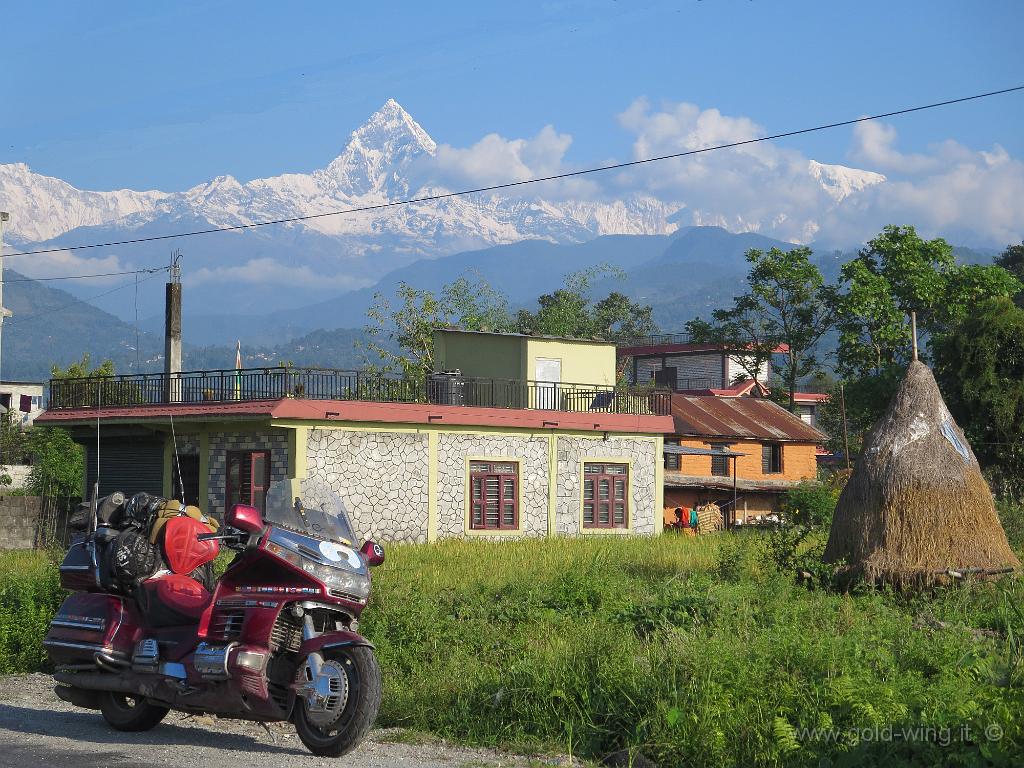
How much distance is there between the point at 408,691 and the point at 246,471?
18.9 metres

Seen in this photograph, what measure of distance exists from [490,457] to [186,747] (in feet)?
72.3

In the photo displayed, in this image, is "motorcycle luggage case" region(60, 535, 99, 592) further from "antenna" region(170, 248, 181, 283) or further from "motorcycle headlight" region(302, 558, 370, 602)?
"antenna" region(170, 248, 181, 283)

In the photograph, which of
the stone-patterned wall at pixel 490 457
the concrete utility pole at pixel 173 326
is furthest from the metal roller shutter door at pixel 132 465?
the stone-patterned wall at pixel 490 457

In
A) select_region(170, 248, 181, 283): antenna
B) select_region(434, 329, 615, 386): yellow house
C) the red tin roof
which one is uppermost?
select_region(170, 248, 181, 283): antenna

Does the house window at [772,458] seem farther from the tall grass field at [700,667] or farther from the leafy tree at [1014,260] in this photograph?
the tall grass field at [700,667]

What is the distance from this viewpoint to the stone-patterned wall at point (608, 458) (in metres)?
32.4

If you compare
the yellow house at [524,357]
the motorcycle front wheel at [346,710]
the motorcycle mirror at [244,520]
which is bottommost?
the motorcycle front wheel at [346,710]

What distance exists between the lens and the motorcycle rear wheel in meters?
9.70

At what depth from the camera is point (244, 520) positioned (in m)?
8.68

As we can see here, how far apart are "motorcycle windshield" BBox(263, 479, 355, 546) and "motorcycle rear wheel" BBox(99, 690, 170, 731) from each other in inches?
77.5

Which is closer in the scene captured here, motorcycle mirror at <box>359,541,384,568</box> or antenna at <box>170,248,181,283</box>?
motorcycle mirror at <box>359,541,384,568</box>

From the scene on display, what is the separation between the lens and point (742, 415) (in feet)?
164

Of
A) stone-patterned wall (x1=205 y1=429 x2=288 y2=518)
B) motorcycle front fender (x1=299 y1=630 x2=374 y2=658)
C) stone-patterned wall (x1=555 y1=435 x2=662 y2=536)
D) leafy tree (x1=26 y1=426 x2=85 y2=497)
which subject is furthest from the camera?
leafy tree (x1=26 y1=426 x2=85 y2=497)

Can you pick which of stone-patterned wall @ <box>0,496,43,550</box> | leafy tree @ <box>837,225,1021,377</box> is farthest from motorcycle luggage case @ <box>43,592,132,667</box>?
leafy tree @ <box>837,225,1021,377</box>
